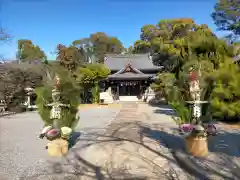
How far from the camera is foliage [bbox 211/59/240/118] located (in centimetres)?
286

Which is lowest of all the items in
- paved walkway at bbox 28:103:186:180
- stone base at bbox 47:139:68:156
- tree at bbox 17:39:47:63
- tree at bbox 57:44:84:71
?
paved walkway at bbox 28:103:186:180

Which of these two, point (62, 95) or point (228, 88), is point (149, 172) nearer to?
point (228, 88)

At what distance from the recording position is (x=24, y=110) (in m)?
16.2

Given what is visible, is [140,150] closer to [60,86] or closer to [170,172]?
[170,172]

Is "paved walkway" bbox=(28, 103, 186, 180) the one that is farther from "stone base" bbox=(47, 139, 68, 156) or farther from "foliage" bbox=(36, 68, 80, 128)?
"foliage" bbox=(36, 68, 80, 128)

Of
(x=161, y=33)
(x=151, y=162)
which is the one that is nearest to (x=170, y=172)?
(x=151, y=162)

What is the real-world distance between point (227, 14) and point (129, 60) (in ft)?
54.6

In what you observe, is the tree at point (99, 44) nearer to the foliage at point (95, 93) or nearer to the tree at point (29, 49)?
the tree at point (29, 49)

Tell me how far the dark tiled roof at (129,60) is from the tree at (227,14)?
13.6 metres

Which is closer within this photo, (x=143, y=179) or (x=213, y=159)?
(x=143, y=179)

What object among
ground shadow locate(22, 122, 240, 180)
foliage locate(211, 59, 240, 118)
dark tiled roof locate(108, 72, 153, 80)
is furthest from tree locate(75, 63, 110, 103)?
foliage locate(211, 59, 240, 118)

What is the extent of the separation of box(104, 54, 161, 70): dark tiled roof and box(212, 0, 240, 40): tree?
13.6 metres

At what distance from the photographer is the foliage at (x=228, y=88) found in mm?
2857

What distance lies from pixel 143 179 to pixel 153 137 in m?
3.41
